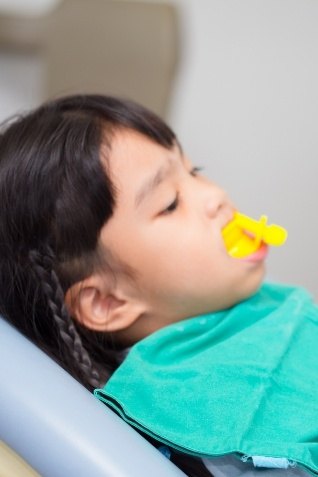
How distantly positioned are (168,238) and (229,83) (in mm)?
881

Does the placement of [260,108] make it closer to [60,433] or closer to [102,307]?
[102,307]

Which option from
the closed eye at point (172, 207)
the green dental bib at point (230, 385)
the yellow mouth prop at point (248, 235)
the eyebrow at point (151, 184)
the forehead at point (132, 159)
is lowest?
the green dental bib at point (230, 385)

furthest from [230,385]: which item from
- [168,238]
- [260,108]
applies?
[260,108]

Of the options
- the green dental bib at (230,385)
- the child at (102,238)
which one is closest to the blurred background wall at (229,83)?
the child at (102,238)

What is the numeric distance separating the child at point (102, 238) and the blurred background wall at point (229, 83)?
0.62 meters

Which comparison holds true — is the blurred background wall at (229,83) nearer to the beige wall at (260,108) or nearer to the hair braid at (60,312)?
the beige wall at (260,108)

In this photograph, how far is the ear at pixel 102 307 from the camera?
3.10ft

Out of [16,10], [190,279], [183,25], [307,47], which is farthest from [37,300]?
[307,47]

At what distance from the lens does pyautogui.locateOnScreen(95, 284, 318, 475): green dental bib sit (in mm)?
801

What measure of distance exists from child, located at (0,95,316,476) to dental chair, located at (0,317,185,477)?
0.13 meters

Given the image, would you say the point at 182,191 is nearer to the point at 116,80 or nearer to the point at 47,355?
the point at 47,355

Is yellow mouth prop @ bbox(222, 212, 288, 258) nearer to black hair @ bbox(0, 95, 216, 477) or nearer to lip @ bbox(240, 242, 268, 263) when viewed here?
lip @ bbox(240, 242, 268, 263)

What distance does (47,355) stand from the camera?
852 mm

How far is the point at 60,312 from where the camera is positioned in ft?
2.99
